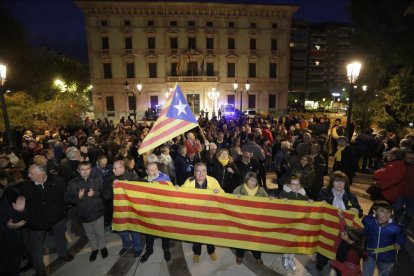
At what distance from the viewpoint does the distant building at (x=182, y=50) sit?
3441 centimetres

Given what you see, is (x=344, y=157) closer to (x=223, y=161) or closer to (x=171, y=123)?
(x=223, y=161)

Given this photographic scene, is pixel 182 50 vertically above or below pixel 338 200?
above

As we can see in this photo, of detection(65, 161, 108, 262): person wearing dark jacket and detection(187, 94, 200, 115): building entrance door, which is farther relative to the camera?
detection(187, 94, 200, 115): building entrance door

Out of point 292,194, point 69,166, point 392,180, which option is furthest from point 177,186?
point 392,180

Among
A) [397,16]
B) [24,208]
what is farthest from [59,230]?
[397,16]

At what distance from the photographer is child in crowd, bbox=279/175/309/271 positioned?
461cm

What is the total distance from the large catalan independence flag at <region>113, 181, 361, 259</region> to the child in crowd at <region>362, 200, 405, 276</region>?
0.45 metres

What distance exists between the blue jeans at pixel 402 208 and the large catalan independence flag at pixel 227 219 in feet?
7.15

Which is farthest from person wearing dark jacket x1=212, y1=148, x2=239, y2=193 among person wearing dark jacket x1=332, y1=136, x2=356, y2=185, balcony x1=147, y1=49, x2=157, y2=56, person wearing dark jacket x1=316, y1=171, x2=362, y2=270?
balcony x1=147, y1=49, x2=157, y2=56

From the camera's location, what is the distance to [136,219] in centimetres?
492

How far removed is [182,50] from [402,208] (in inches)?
1336

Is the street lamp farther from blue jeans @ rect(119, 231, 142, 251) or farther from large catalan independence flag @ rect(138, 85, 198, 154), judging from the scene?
blue jeans @ rect(119, 231, 142, 251)

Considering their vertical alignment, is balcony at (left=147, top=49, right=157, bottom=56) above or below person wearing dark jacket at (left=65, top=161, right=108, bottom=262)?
above

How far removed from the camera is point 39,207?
4.54 meters
